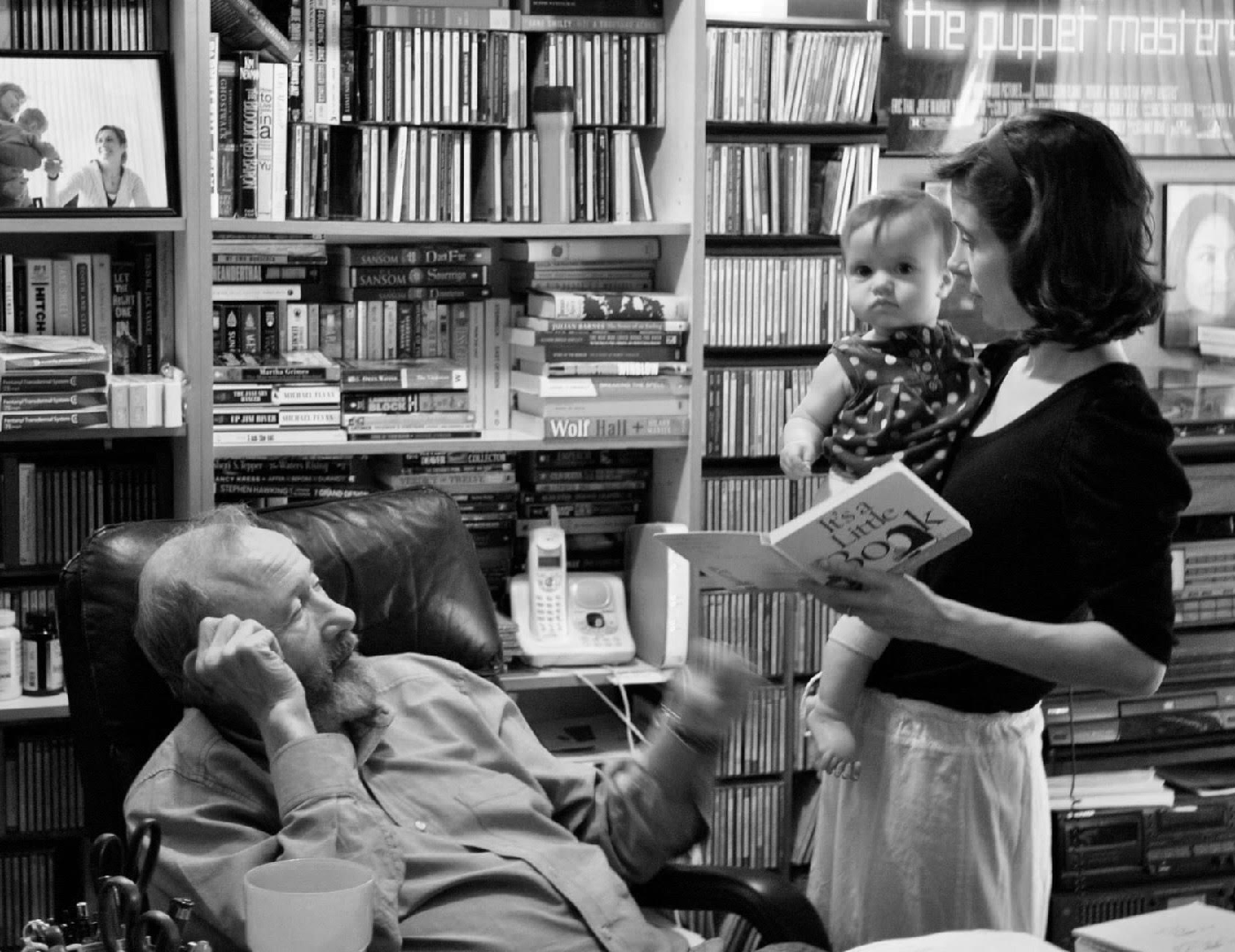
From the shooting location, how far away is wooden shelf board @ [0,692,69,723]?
2.68 meters

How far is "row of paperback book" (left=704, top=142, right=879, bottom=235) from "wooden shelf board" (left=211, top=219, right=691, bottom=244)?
13 centimetres

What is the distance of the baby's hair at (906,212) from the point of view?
2586 mm

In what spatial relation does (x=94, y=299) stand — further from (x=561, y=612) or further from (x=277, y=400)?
(x=561, y=612)

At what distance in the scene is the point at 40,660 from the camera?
9.03 ft

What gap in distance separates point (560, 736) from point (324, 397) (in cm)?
81

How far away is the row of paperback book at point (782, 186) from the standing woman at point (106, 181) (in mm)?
1030

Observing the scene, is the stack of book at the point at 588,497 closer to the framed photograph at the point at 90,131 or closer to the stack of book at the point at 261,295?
the stack of book at the point at 261,295

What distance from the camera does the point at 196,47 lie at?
2662 mm

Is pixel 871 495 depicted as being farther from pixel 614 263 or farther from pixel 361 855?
pixel 614 263

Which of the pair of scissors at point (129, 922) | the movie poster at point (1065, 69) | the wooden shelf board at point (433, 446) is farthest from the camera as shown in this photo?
the movie poster at point (1065, 69)

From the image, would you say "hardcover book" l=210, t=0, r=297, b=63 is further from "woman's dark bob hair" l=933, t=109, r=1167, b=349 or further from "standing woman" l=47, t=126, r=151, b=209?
"woman's dark bob hair" l=933, t=109, r=1167, b=349

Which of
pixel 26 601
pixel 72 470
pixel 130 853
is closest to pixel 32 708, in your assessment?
pixel 26 601

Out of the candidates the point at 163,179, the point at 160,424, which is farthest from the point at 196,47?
the point at 160,424

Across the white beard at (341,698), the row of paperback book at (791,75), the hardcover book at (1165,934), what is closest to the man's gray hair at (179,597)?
the white beard at (341,698)
